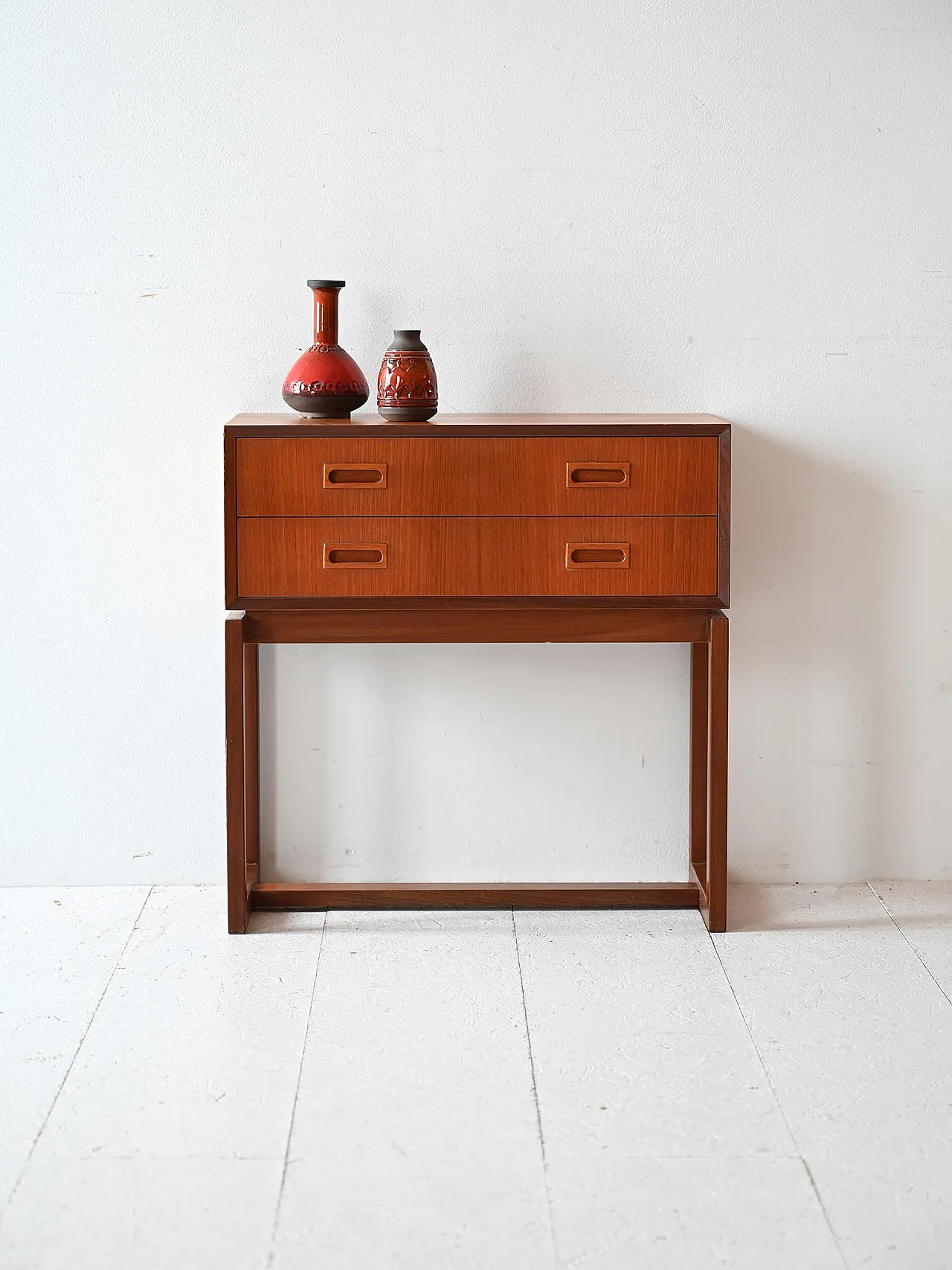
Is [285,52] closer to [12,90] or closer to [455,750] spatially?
[12,90]

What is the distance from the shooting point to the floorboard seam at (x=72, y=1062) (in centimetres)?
182

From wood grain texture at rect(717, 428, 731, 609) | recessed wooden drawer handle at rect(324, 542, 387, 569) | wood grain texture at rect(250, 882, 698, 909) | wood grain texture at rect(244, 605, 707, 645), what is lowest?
wood grain texture at rect(250, 882, 698, 909)

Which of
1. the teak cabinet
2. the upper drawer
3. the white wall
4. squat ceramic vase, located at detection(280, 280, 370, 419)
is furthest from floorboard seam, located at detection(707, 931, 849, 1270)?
squat ceramic vase, located at detection(280, 280, 370, 419)

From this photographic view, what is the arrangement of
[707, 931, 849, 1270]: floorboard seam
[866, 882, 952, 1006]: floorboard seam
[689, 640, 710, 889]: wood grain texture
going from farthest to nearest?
[689, 640, 710, 889]: wood grain texture → [866, 882, 952, 1006]: floorboard seam → [707, 931, 849, 1270]: floorboard seam

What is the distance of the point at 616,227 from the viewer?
2.71 metres

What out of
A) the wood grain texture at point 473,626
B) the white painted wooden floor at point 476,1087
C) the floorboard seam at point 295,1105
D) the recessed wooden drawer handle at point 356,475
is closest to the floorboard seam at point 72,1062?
the white painted wooden floor at point 476,1087

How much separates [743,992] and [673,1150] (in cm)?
54

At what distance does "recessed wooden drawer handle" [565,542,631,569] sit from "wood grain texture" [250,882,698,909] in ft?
2.30

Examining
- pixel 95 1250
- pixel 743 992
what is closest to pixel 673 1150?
pixel 743 992

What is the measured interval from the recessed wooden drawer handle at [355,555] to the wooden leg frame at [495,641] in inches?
3.6

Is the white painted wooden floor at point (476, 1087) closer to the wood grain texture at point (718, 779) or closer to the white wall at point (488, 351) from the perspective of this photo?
the wood grain texture at point (718, 779)

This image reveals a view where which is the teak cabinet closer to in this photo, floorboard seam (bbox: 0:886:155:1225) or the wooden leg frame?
the wooden leg frame

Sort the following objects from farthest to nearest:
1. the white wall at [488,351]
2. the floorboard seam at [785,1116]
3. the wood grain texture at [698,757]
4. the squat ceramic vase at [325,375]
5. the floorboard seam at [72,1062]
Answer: the wood grain texture at [698,757] < the white wall at [488,351] < the squat ceramic vase at [325,375] < the floorboard seam at [72,1062] < the floorboard seam at [785,1116]

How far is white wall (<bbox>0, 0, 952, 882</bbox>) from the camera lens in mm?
2660
